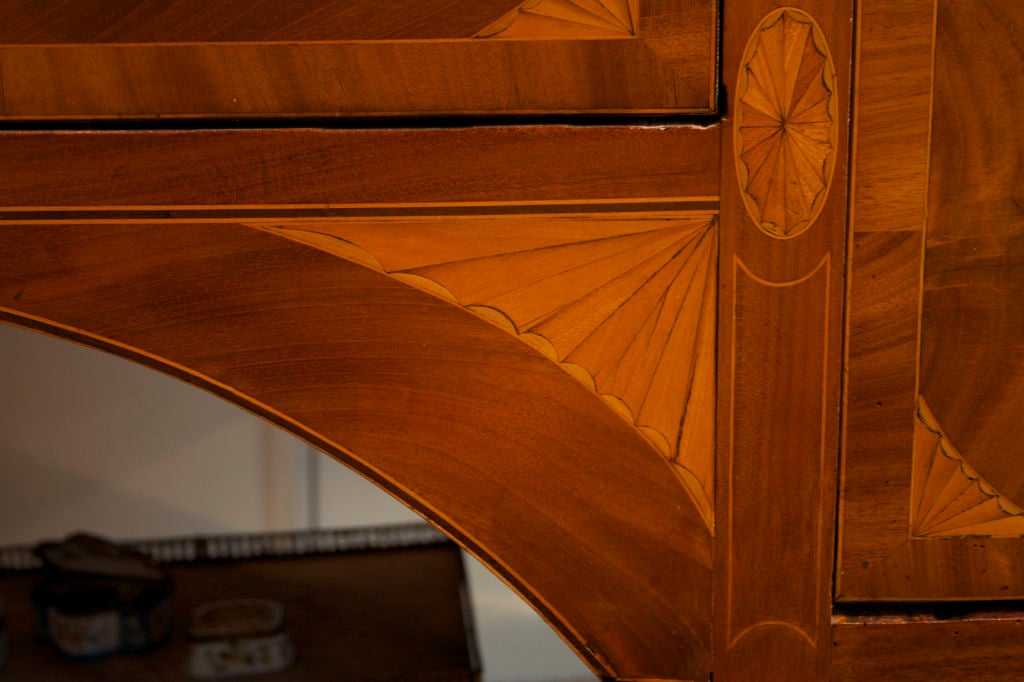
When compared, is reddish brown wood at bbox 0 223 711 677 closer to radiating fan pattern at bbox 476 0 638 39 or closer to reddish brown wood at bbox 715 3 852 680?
reddish brown wood at bbox 715 3 852 680

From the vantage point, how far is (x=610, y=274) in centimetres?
53

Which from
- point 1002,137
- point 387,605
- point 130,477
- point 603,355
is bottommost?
point 387,605

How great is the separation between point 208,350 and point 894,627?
1.35 ft

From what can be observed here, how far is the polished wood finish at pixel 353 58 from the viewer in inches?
19.5

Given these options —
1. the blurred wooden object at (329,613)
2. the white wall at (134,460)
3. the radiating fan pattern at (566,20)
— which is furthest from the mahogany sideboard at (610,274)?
the white wall at (134,460)

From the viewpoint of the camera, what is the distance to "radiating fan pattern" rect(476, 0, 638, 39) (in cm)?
50

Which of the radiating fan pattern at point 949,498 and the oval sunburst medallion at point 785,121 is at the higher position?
the oval sunburst medallion at point 785,121

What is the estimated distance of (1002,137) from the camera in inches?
20.3

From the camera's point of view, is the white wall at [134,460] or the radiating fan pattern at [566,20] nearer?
the radiating fan pattern at [566,20]

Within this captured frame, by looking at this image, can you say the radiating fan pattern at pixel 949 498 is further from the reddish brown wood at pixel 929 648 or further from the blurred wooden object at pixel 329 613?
the blurred wooden object at pixel 329 613

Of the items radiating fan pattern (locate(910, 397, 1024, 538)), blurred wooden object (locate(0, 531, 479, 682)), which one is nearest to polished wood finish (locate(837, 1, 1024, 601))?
radiating fan pattern (locate(910, 397, 1024, 538))

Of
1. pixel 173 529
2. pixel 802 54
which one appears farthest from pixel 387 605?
pixel 802 54

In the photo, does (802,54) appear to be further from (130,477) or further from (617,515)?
(130,477)

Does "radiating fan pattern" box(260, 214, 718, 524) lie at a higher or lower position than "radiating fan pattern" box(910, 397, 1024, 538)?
higher
